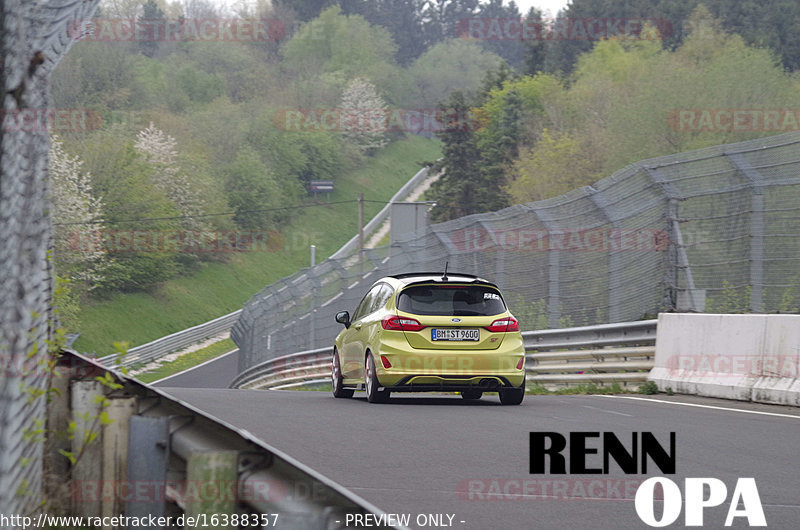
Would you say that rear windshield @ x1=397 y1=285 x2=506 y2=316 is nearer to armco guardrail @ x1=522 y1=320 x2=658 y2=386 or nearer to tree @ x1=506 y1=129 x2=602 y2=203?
armco guardrail @ x1=522 y1=320 x2=658 y2=386

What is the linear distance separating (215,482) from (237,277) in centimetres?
8077

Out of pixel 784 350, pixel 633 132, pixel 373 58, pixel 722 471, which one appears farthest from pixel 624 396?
pixel 373 58

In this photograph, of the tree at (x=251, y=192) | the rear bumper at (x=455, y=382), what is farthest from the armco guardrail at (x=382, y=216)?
the rear bumper at (x=455, y=382)

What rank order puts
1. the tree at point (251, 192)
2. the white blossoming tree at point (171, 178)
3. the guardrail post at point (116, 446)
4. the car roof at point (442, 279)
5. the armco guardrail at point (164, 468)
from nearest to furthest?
the armco guardrail at point (164, 468)
the guardrail post at point (116, 446)
the car roof at point (442, 279)
the white blossoming tree at point (171, 178)
the tree at point (251, 192)

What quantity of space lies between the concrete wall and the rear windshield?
2.62 meters

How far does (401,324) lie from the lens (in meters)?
13.5

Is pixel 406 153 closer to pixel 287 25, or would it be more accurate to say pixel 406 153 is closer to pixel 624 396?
pixel 287 25

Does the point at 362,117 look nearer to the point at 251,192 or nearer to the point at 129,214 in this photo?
the point at 251,192

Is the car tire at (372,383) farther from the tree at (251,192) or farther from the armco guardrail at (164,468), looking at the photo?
the tree at (251,192)

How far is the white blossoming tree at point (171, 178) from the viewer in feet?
280

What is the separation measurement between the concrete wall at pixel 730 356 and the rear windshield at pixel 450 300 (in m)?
2.62

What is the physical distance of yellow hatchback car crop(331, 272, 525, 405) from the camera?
1338cm

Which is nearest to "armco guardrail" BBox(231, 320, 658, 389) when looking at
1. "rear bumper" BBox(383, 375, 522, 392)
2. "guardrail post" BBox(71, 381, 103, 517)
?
"rear bumper" BBox(383, 375, 522, 392)

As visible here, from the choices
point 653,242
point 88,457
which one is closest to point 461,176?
point 653,242
